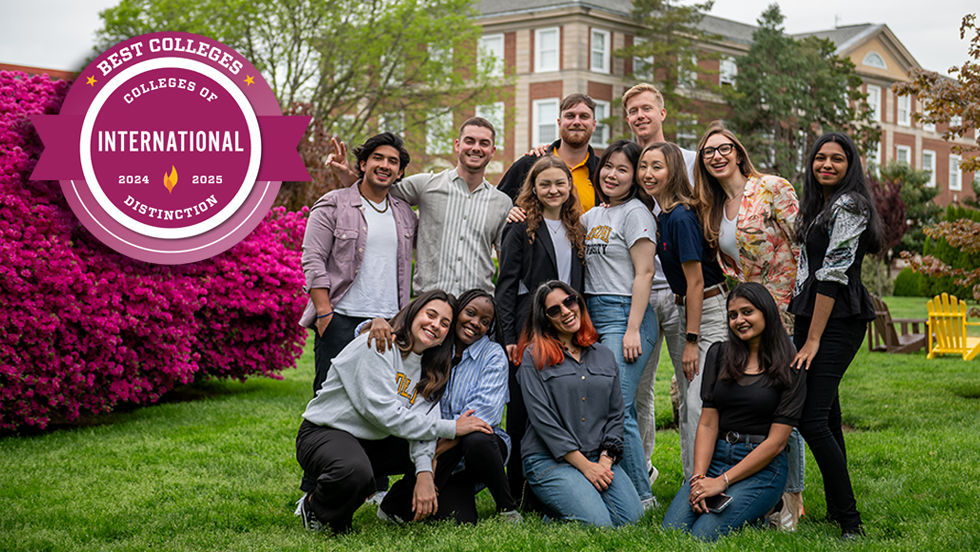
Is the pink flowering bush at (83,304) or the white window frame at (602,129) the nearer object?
the pink flowering bush at (83,304)

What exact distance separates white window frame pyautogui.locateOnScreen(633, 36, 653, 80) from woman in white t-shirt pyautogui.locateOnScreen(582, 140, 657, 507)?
30591 mm

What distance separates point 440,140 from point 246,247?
1861cm

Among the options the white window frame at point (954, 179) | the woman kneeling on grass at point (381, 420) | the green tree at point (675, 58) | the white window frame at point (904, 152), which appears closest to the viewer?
the woman kneeling on grass at point (381, 420)

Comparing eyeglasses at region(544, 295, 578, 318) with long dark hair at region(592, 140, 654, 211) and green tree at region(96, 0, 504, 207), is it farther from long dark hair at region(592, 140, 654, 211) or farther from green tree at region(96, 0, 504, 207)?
green tree at region(96, 0, 504, 207)

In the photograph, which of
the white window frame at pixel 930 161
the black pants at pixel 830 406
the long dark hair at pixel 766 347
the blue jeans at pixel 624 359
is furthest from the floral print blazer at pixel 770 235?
the white window frame at pixel 930 161

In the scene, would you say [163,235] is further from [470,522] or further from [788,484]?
[788,484]

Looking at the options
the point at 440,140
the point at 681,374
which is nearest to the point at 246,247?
the point at 681,374

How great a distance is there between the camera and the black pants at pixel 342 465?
4.23m

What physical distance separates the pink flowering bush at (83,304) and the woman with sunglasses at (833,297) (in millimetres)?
5782

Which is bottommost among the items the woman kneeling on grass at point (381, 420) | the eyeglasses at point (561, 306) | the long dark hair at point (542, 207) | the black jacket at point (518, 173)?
the woman kneeling on grass at point (381, 420)

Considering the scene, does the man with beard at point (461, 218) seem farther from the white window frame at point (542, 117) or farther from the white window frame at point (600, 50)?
the white window frame at point (600, 50)

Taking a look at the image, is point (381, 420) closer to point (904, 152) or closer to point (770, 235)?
point (770, 235)

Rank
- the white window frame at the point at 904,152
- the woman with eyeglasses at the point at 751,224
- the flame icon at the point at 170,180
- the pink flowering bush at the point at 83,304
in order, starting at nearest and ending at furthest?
the woman with eyeglasses at the point at 751,224 < the pink flowering bush at the point at 83,304 < the flame icon at the point at 170,180 < the white window frame at the point at 904,152

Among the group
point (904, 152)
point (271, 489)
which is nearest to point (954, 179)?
point (904, 152)
